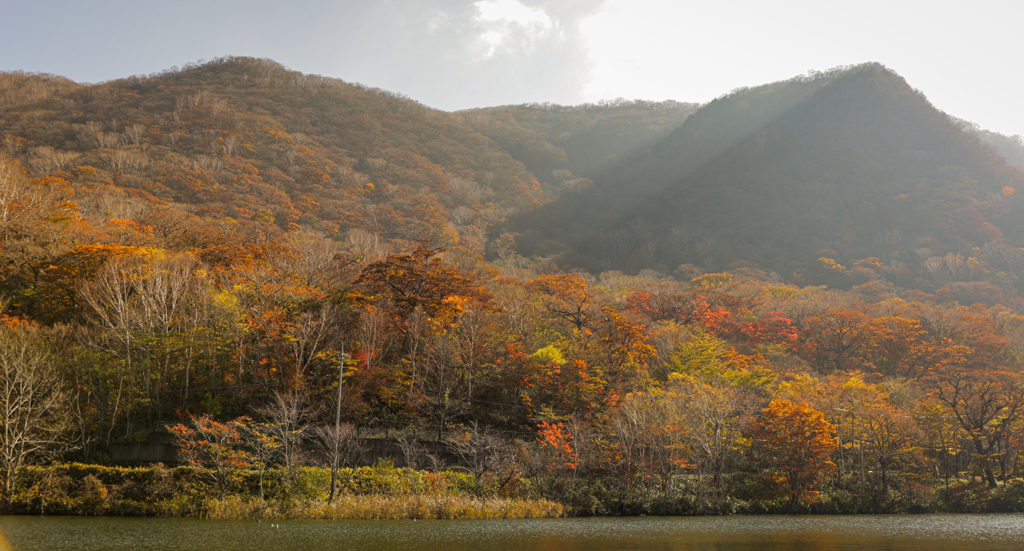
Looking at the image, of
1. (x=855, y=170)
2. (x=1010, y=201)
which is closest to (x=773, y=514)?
(x=1010, y=201)

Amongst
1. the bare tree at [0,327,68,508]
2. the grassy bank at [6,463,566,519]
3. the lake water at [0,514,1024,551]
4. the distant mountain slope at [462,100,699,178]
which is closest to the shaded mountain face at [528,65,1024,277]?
the distant mountain slope at [462,100,699,178]

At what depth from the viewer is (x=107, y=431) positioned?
1262 inches

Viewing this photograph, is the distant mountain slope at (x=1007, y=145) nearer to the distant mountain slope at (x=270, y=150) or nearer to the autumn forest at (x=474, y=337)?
the autumn forest at (x=474, y=337)

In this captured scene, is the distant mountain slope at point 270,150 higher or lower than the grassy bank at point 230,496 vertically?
higher

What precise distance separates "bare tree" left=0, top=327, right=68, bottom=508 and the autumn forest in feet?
0.67

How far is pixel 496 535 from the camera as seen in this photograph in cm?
2097

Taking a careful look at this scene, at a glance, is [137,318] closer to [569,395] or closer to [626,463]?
[569,395]

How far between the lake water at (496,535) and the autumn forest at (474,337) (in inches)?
179

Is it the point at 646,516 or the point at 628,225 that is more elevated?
the point at 628,225

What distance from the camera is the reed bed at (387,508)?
25266mm

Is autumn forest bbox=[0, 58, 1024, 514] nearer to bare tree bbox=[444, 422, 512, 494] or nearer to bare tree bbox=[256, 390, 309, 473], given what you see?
bare tree bbox=[444, 422, 512, 494]

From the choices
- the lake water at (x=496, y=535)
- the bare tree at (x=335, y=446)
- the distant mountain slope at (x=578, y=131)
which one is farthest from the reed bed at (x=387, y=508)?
the distant mountain slope at (x=578, y=131)

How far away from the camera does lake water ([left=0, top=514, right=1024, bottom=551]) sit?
17359 mm

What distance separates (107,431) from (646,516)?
31.5 m
